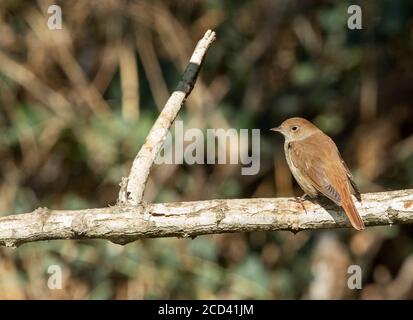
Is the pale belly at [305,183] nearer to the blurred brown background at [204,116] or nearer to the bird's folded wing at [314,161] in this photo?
the bird's folded wing at [314,161]

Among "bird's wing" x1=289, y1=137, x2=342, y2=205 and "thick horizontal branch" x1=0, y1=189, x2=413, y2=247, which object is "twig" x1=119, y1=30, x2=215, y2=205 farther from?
"bird's wing" x1=289, y1=137, x2=342, y2=205

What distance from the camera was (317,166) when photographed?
6.05m

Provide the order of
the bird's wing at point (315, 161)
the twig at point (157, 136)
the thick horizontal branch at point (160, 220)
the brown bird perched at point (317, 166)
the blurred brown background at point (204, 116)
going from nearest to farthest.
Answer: the thick horizontal branch at point (160, 220) < the twig at point (157, 136) < the brown bird perched at point (317, 166) < the bird's wing at point (315, 161) < the blurred brown background at point (204, 116)

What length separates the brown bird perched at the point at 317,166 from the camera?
18.1ft

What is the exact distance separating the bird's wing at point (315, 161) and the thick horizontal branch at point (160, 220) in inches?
25.4

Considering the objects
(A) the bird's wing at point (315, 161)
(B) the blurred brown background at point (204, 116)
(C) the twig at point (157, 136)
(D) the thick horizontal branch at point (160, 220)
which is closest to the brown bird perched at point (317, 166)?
(A) the bird's wing at point (315, 161)

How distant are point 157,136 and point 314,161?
4.34 feet

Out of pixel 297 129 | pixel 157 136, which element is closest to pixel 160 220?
pixel 157 136

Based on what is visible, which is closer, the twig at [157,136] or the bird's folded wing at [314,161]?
the twig at [157,136]

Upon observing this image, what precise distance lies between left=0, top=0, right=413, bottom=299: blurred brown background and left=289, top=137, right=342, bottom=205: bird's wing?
6.12 feet

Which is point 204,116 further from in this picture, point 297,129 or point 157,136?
point 157,136

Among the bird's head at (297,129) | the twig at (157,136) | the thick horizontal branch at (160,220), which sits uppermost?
the bird's head at (297,129)

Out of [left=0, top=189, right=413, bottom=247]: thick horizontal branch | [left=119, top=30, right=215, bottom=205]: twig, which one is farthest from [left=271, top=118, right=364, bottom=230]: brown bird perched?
[left=119, top=30, right=215, bottom=205]: twig
